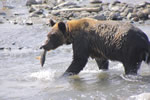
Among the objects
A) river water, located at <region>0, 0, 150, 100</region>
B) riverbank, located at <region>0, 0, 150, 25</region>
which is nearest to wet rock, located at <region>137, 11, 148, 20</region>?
riverbank, located at <region>0, 0, 150, 25</region>

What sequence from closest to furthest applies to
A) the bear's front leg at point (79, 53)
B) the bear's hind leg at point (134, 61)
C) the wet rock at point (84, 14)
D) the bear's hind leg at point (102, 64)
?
the bear's hind leg at point (134, 61), the bear's front leg at point (79, 53), the bear's hind leg at point (102, 64), the wet rock at point (84, 14)

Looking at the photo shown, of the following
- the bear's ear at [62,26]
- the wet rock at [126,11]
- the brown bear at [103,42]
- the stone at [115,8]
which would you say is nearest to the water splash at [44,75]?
the brown bear at [103,42]

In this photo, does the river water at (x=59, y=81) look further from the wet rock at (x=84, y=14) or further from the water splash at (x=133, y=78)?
the wet rock at (x=84, y=14)

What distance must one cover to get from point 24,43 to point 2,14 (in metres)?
7.74

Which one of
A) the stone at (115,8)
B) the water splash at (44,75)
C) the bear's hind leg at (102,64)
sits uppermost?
the bear's hind leg at (102,64)

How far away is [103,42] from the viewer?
767 centimetres

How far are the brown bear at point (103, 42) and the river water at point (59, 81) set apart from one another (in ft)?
1.03

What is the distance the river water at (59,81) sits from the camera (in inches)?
264

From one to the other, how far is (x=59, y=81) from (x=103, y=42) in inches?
51.0

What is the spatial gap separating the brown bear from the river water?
1.03ft

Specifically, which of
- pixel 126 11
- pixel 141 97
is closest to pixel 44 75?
pixel 141 97

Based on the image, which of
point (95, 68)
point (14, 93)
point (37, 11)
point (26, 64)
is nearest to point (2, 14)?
point (37, 11)

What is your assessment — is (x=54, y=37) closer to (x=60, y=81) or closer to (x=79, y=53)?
(x=79, y=53)

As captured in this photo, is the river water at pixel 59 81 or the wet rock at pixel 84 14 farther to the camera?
the wet rock at pixel 84 14
